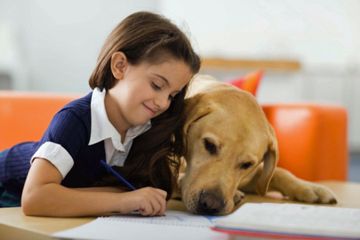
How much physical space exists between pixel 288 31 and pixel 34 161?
468 cm

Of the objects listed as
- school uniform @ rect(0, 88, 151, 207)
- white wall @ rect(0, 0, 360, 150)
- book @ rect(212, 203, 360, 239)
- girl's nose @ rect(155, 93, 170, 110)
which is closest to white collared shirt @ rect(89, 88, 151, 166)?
school uniform @ rect(0, 88, 151, 207)

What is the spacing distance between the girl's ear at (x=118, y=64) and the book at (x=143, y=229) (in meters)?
0.34

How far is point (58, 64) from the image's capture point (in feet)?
18.5

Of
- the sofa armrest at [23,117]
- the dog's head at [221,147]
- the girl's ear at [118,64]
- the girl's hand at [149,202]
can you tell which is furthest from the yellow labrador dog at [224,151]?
the sofa armrest at [23,117]

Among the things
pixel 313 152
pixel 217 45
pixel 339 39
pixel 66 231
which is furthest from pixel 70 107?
pixel 339 39

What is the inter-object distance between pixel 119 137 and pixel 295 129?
0.90 m

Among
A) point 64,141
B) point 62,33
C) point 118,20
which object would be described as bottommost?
point 62,33

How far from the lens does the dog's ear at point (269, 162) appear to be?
1.59 meters

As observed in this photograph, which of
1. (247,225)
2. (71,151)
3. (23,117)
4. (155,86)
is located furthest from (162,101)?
(23,117)

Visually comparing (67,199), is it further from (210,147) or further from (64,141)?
(210,147)

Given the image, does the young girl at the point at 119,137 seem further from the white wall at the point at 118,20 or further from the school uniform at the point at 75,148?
the white wall at the point at 118,20

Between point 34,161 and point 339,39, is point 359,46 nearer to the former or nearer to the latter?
point 339,39

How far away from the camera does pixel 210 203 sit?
4.55 ft

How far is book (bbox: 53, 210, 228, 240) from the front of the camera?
1015 millimetres
